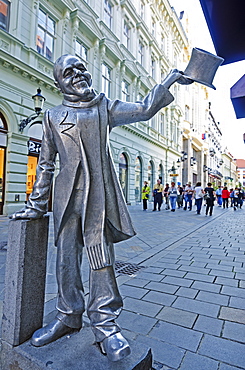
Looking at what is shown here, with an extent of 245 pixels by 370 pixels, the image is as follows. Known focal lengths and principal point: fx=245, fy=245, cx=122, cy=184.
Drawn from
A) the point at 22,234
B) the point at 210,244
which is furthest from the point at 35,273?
the point at 210,244

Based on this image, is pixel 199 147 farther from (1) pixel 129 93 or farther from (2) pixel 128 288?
(2) pixel 128 288

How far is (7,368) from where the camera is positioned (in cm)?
157

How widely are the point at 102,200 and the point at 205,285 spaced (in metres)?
2.29

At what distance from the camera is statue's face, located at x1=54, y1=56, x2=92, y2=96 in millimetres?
1548

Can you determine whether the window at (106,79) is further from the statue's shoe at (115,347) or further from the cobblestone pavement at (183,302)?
the statue's shoe at (115,347)

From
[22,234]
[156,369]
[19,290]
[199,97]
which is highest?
[199,97]

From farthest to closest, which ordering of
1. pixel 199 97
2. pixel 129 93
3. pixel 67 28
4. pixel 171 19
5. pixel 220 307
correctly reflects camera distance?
1. pixel 199 97
2. pixel 171 19
3. pixel 129 93
4. pixel 67 28
5. pixel 220 307

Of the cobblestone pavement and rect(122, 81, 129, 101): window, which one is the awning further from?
rect(122, 81, 129, 101): window

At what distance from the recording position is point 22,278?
1533 mm

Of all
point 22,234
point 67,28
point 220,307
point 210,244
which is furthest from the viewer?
point 67,28

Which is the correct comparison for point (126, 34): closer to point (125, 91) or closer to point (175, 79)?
point (125, 91)

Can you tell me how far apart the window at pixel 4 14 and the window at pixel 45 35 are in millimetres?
1472

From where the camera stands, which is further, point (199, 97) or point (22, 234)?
point (199, 97)

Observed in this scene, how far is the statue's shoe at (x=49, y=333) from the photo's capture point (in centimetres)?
156
